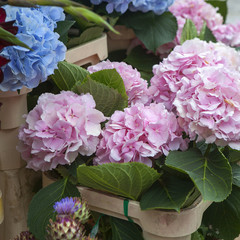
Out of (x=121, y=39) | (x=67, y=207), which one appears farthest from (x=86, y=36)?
(x=67, y=207)

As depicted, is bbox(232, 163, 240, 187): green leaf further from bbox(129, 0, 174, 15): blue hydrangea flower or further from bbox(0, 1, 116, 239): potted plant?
bbox(129, 0, 174, 15): blue hydrangea flower

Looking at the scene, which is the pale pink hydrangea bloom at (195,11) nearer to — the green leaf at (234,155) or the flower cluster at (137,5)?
the flower cluster at (137,5)

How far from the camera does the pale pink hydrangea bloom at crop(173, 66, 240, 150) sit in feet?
2.26

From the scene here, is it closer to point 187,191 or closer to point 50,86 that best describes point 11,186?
point 50,86

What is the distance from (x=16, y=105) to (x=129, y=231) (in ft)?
0.89

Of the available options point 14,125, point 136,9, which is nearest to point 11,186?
point 14,125

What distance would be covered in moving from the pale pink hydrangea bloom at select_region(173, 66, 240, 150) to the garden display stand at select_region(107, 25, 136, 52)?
1.67 feet

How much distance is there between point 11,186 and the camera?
84cm

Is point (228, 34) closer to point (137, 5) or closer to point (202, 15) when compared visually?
point (202, 15)

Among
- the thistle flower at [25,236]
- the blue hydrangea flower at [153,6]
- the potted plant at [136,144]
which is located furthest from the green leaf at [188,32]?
the thistle flower at [25,236]

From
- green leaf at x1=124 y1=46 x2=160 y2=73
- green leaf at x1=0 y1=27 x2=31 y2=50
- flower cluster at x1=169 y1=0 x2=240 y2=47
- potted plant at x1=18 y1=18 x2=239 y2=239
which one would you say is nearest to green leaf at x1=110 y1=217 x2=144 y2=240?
potted plant at x1=18 y1=18 x2=239 y2=239

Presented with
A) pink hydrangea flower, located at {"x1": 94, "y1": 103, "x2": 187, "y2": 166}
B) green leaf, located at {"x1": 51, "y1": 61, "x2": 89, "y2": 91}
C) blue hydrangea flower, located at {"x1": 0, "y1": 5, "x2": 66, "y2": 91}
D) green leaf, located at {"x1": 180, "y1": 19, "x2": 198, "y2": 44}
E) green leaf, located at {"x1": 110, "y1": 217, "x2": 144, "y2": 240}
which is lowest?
green leaf, located at {"x1": 110, "y1": 217, "x2": 144, "y2": 240}

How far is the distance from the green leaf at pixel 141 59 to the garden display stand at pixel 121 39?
0.10 ft

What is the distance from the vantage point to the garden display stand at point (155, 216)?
0.69m
